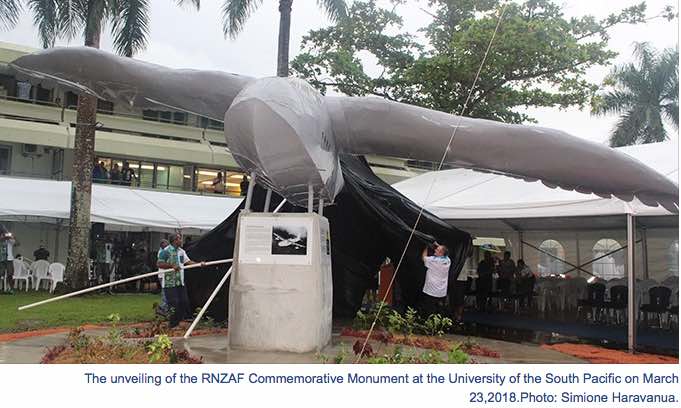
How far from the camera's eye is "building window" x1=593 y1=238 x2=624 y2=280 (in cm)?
1622

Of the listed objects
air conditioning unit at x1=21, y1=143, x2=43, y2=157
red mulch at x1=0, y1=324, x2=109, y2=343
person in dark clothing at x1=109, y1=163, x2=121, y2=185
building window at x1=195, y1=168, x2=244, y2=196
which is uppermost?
air conditioning unit at x1=21, y1=143, x2=43, y2=157

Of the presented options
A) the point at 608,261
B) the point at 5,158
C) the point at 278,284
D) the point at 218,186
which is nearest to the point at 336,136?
the point at 278,284

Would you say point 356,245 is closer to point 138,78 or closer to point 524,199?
point 524,199

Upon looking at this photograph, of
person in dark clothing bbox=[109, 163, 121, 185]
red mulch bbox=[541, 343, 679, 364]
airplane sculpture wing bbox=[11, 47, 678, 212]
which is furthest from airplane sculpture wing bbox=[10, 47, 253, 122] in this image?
person in dark clothing bbox=[109, 163, 121, 185]

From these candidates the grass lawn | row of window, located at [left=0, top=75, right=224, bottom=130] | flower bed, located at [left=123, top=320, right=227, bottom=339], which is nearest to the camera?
flower bed, located at [left=123, top=320, right=227, bottom=339]

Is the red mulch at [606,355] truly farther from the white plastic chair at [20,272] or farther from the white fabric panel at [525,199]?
the white plastic chair at [20,272]

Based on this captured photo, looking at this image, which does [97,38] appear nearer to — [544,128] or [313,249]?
[313,249]

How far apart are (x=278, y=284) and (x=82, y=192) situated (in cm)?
981

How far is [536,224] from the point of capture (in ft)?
51.8

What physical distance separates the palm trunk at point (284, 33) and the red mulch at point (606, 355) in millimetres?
8782

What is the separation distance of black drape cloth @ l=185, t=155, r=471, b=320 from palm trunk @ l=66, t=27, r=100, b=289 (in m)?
5.59

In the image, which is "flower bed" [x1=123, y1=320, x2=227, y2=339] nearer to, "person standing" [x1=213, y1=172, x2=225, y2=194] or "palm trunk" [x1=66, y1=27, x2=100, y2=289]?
"palm trunk" [x1=66, y1=27, x2=100, y2=289]

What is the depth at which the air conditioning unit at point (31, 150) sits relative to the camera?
2238 centimetres

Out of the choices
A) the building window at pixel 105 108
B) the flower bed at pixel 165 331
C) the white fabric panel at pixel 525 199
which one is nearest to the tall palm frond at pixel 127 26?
the white fabric panel at pixel 525 199
